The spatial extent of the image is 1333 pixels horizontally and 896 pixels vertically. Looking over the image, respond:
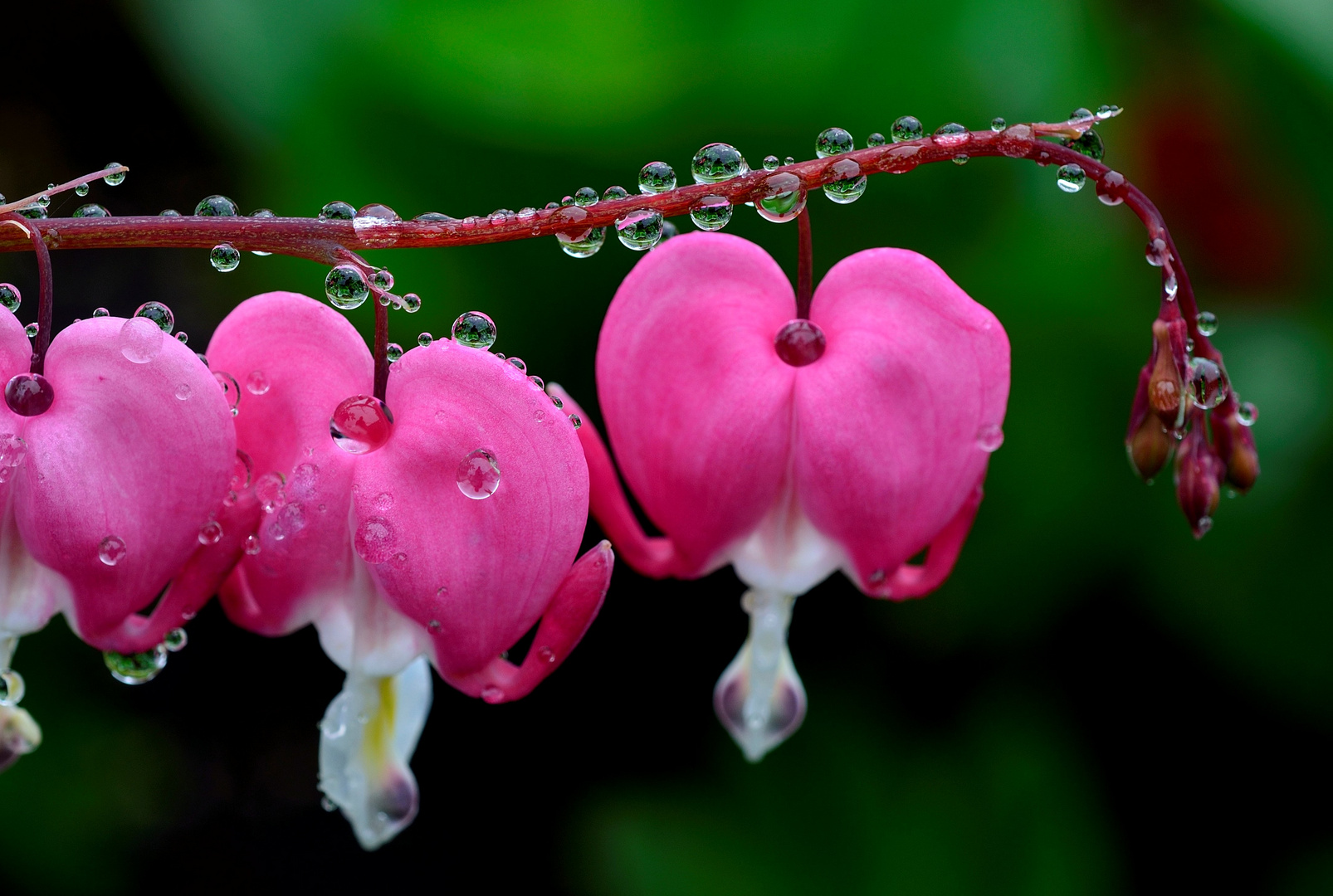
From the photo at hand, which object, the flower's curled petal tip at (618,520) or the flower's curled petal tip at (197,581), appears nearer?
the flower's curled petal tip at (197,581)

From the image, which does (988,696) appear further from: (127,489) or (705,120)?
(127,489)

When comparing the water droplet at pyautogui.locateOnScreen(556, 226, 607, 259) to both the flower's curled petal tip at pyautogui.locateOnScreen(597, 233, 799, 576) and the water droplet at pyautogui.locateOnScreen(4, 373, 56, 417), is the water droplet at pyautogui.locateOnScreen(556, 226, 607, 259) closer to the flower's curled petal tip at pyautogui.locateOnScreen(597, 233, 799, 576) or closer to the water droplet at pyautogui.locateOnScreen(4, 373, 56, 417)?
the flower's curled petal tip at pyautogui.locateOnScreen(597, 233, 799, 576)

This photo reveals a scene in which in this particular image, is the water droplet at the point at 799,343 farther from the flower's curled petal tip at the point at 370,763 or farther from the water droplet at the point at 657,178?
the flower's curled petal tip at the point at 370,763

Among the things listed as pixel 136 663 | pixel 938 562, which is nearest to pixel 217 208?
pixel 136 663

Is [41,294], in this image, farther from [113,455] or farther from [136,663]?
[136,663]

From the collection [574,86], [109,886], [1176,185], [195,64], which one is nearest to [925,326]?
[574,86]

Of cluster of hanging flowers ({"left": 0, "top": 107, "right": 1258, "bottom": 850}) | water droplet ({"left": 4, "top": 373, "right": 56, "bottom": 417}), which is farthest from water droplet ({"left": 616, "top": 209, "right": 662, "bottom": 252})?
water droplet ({"left": 4, "top": 373, "right": 56, "bottom": 417})

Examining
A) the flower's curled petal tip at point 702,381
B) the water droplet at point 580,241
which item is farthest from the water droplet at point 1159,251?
the water droplet at point 580,241
